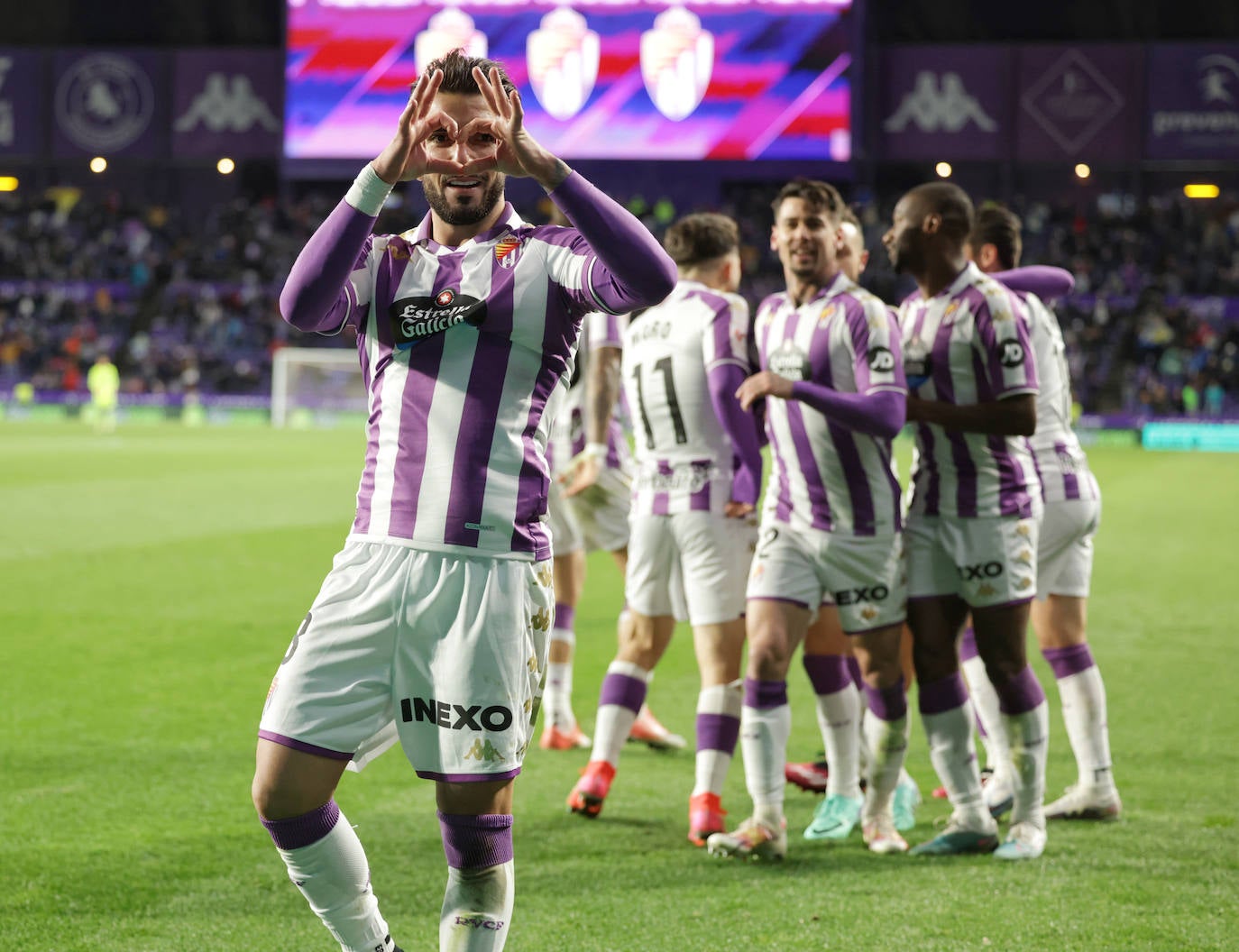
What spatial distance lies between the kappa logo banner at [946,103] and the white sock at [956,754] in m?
30.9

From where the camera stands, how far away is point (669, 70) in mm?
32719

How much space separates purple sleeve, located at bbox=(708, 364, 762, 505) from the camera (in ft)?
15.9

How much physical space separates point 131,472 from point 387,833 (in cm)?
1584

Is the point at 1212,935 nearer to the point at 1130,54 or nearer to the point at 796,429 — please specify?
the point at 796,429

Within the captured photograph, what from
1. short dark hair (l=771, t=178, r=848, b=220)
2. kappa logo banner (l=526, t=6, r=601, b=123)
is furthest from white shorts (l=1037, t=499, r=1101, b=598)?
kappa logo banner (l=526, t=6, r=601, b=123)

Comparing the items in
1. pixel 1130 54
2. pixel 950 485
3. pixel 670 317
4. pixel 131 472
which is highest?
pixel 1130 54

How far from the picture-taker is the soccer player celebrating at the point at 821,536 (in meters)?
4.50

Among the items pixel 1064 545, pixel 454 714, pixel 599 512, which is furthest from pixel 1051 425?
pixel 454 714

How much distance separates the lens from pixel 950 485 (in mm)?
4637

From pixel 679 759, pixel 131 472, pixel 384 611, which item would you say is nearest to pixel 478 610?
pixel 384 611

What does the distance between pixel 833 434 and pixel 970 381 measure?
18.3 inches

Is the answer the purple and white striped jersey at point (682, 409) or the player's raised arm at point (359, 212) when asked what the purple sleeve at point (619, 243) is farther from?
the purple and white striped jersey at point (682, 409)

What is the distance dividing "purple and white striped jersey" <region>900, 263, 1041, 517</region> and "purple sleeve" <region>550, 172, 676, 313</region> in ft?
6.39

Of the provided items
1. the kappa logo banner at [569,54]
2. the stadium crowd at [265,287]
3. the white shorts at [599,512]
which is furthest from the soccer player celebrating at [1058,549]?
the kappa logo banner at [569,54]
